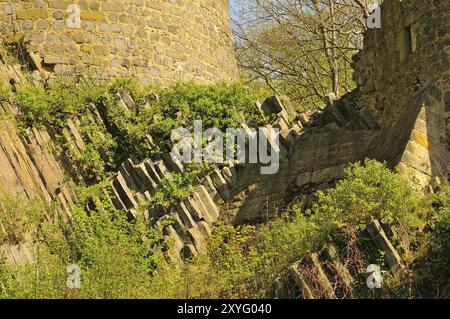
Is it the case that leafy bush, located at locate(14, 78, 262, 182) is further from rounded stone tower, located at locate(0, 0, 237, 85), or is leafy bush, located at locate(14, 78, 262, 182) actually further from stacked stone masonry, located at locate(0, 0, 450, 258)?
rounded stone tower, located at locate(0, 0, 237, 85)

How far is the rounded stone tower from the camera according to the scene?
1948 cm

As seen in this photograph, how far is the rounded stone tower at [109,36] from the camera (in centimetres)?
1948

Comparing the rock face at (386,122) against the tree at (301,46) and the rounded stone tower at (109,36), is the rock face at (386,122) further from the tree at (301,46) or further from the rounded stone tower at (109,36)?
the tree at (301,46)

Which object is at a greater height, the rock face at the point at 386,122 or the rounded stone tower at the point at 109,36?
the rounded stone tower at the point at 109,36

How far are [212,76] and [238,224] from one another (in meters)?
5.64

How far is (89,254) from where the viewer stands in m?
14.7

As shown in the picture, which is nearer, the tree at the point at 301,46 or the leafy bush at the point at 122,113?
the leafy bush at the point at 122,113

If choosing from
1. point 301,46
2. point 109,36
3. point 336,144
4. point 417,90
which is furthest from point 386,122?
point 301,46

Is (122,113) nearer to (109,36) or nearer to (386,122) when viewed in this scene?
(109,36)

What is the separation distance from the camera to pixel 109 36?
64.7 feet

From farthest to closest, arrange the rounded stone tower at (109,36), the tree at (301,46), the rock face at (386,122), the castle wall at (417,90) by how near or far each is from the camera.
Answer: the tree at (301,46) < the rounded stone tower at (109,36) < the rock face at (386,122) < the castle wall at (417,90)

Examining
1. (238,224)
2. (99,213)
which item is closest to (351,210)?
(238,224)

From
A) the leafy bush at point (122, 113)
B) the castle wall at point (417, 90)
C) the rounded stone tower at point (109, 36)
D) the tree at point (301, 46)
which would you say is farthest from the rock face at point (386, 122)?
the tree at point (301, 46)

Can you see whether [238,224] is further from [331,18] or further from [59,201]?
[331,18]
